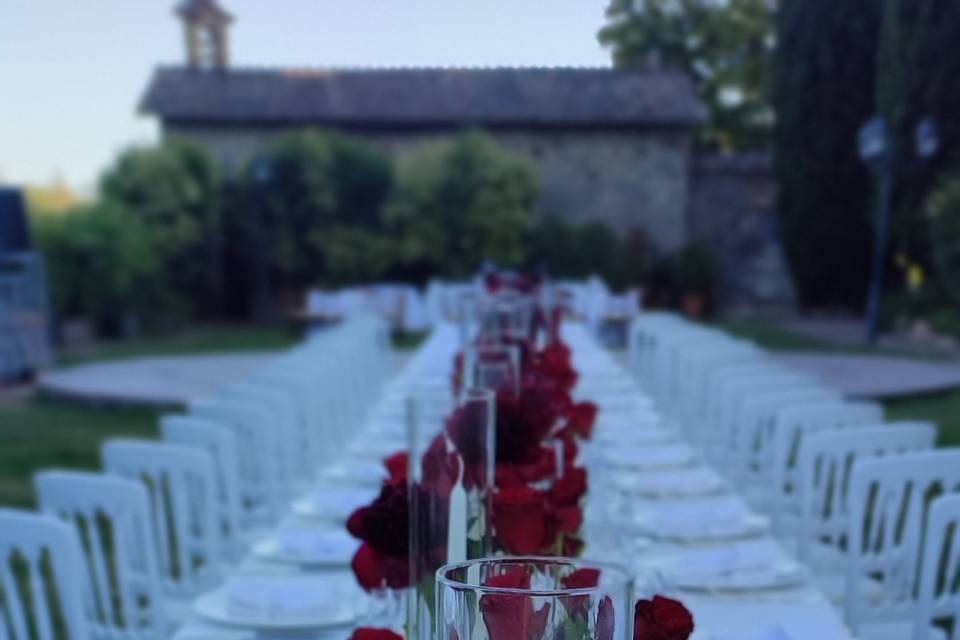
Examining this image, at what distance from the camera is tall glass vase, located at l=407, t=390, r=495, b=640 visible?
0.94 meters

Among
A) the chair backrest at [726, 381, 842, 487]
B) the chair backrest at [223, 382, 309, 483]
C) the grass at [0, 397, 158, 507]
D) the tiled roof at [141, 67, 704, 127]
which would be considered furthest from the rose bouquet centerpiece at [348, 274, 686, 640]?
the tiled roof at [141, 67, 704, 127]

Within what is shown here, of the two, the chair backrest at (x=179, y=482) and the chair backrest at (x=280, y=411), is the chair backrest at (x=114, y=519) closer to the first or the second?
the chair backrest at (x=179, y=482)

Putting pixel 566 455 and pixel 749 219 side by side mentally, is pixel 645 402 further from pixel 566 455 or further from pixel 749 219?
pixel 749 219

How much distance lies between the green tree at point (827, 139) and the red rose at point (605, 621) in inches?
533

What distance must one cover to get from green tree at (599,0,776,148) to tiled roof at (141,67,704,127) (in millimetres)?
4480

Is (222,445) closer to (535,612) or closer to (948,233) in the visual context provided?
(535,612)

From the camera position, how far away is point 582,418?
1806 mm

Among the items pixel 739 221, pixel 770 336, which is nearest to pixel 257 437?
pixel 770 336

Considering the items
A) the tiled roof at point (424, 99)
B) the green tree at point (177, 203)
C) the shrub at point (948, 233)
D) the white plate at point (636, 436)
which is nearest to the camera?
the white plate at point (636, 436)

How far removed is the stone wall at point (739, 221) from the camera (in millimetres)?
14789

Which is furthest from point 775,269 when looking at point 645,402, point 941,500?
point 941,500

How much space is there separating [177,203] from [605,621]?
13.0 m

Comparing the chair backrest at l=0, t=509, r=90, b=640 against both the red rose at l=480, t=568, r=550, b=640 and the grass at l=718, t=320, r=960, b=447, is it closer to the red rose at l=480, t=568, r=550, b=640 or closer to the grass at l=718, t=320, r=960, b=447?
the red rose at l=480, t=568, r=550, b=640

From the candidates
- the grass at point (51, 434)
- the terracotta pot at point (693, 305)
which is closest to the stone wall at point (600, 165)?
the terracotta pot at point (693, 305)
